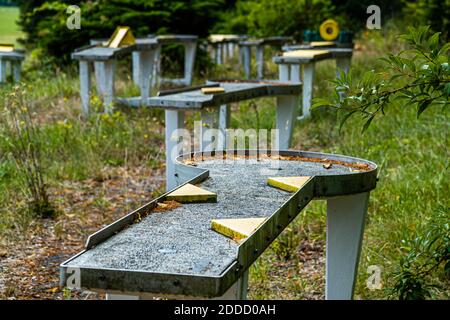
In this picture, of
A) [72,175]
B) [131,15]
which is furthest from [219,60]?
[72,175]

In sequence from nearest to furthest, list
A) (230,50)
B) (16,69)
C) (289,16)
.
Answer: (16,69) < (289,16) < (230,50)

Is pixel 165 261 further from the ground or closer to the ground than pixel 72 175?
further from the ground

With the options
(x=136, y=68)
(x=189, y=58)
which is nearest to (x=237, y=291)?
(x=136, y=68)

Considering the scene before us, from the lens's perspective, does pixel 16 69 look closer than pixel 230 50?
Yes

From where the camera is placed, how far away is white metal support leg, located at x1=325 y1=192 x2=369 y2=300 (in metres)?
4.16

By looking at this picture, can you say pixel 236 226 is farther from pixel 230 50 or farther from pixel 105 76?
pixel 230 50

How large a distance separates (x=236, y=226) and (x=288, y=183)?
2.51 ft

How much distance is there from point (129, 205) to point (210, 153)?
1.91 meters

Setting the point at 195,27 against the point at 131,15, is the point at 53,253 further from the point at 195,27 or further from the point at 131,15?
the point at 195,27

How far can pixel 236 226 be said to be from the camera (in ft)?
9.12

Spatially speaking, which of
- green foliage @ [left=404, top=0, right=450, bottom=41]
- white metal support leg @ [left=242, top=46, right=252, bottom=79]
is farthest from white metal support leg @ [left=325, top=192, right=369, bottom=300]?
green foliage @ [left=404, top=0, right=450, bottom=41]

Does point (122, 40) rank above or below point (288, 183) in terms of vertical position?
above

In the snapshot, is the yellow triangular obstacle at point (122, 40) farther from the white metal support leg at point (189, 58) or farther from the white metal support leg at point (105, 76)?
the white metal support leg at point (189, 58)
